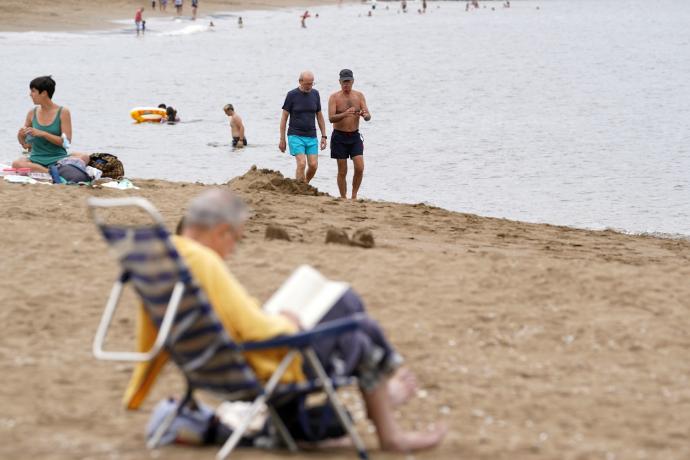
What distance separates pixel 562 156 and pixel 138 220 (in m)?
14.5

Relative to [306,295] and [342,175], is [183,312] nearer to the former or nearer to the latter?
[306,295]

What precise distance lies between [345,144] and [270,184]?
4.22 ft

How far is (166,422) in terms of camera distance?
4.84 meters

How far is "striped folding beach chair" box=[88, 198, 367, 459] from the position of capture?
14.4 ft

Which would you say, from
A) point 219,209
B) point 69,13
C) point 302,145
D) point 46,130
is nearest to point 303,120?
point 302,145

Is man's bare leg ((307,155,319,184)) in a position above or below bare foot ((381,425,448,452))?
below

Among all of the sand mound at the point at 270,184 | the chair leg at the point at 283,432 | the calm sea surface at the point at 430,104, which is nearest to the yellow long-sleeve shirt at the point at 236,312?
the chair leg at the point at 283,432

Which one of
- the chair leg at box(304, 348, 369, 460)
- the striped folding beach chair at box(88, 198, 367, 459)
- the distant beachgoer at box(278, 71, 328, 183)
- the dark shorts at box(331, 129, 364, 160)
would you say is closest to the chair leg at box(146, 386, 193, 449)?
the striped folding beach chair at box(88, 198, 367, 459)

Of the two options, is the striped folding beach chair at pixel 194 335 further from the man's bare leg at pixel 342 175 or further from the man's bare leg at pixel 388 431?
the man's bare leg at pixel 342 175

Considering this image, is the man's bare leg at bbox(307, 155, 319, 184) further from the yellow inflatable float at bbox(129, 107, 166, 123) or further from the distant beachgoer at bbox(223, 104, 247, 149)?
the yellow inflatable float at bbox(129, 107, 166, 123)

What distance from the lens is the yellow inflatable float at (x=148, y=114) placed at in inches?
1097

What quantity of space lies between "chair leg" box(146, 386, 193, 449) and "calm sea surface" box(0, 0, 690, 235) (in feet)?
39.2

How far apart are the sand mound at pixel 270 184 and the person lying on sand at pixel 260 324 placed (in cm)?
885

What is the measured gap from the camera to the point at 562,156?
77.4 feet
